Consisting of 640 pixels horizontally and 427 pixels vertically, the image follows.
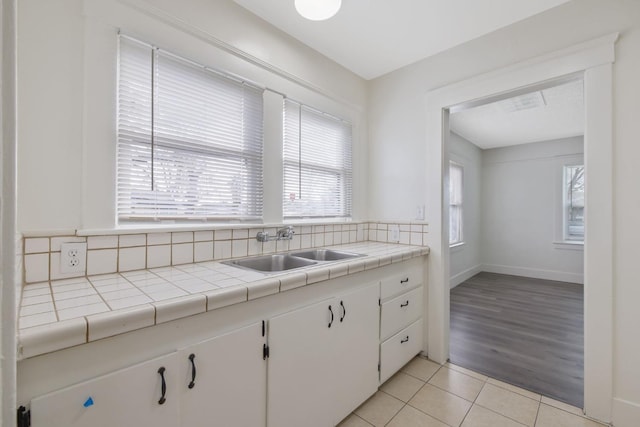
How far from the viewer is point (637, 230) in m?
1.53

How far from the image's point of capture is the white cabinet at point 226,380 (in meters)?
0.96

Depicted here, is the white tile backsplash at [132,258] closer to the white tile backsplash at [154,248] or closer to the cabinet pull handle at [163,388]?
the white tile backsplash at [154,248]

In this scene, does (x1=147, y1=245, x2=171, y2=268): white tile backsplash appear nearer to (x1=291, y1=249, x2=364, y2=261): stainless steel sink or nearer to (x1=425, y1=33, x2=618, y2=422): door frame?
(x1=291, y1=249, x2=364, y2=261): stainless steel sink

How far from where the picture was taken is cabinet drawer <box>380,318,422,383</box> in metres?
1.86

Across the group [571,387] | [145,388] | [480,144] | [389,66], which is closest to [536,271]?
[480,144]

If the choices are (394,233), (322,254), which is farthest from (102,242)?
(394,233)

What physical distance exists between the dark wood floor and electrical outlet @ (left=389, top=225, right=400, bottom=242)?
1.11 m

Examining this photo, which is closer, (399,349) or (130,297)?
(130,297)

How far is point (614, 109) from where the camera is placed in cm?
158

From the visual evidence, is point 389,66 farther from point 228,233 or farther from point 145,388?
point 145,388

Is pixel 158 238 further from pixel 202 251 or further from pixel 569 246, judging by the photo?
pixel 569 246

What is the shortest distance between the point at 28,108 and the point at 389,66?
8.34ft

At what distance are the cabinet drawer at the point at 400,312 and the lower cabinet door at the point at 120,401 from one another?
1328mm

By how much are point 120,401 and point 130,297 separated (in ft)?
1.03
